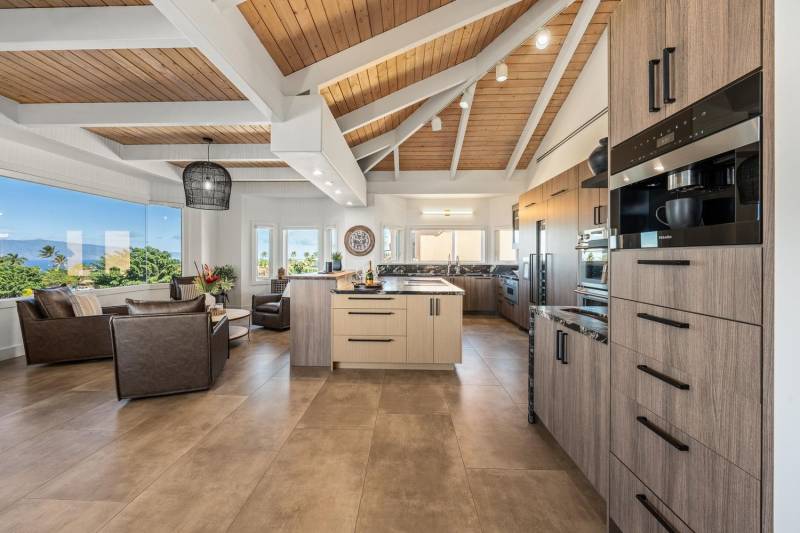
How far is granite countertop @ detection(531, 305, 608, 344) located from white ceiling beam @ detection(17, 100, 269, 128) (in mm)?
3164

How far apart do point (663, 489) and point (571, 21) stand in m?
4.73

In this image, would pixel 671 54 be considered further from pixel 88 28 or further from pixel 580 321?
pixel 88 28

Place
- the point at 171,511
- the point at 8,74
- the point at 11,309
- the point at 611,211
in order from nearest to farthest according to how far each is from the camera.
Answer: the point at 611,211, the point at 171,511, the point at 8,74, the point at 11,309

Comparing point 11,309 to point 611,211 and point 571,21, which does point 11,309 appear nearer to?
point 611,211

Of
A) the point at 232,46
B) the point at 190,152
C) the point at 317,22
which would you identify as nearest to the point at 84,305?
the point at 190,152

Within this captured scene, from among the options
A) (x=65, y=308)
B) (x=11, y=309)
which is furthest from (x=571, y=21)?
(x=11, y=309)

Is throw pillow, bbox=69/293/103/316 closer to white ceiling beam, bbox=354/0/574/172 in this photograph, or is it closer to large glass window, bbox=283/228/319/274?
large glass window, bbox=283/228/319/274

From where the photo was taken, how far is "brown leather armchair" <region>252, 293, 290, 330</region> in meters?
6.00

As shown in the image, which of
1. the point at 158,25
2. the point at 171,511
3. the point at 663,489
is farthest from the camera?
the point at 158,25

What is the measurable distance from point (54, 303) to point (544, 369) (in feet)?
17.2

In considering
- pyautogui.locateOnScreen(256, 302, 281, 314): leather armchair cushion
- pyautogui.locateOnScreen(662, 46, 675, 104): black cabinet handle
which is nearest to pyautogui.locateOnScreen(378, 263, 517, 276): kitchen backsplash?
pyautogui.locateOnScreen(256, 302, 281, 314): leather armchair cushion

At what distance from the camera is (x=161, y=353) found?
3.16m

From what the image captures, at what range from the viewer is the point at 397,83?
170 inches

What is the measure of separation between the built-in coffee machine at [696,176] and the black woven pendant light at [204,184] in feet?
14.4
